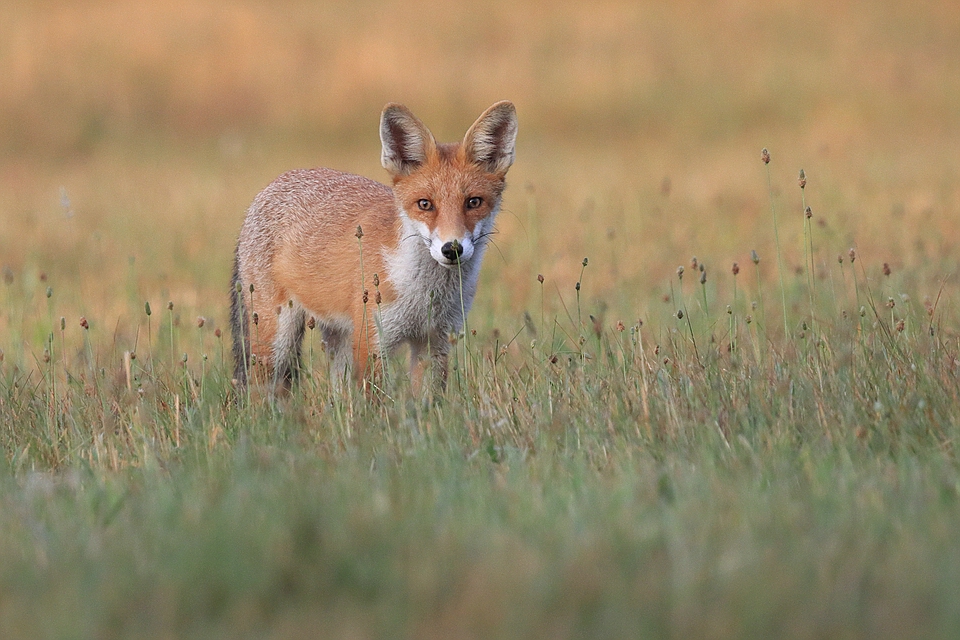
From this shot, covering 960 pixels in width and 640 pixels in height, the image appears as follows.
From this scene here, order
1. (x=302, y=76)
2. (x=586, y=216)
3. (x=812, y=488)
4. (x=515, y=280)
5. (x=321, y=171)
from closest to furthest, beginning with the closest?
(x=812, y=488), (x=321, y=171), (x=515, y=280), (x=586, y=216), (x=302, y=76)

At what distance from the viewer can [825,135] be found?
21547 millimetres

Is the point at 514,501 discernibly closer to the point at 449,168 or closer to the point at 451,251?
the point at 451,251

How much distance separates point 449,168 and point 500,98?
18.4 meters

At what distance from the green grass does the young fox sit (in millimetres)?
514

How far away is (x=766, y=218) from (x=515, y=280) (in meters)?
3.71

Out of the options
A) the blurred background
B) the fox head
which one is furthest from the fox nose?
the blurred background

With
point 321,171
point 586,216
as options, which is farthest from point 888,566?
point 586,216

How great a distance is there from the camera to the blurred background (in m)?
13.9

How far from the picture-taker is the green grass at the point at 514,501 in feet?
9.34

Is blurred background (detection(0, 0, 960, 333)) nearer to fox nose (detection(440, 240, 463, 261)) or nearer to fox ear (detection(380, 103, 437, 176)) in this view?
fox ear (detection(380, 103, 437, 176))

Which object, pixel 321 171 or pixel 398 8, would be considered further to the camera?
pixel 398 8

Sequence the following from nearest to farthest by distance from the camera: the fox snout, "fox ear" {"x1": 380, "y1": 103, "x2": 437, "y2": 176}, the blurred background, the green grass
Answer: the green grass
the fox snout
"fox ear" {"x1": 380, "y1": 103, "x2": 437, "y2": 176}
the blurred background

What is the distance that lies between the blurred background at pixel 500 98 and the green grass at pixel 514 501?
7.33m

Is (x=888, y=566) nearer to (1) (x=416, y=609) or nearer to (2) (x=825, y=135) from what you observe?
(1) (x=416, y=609)
